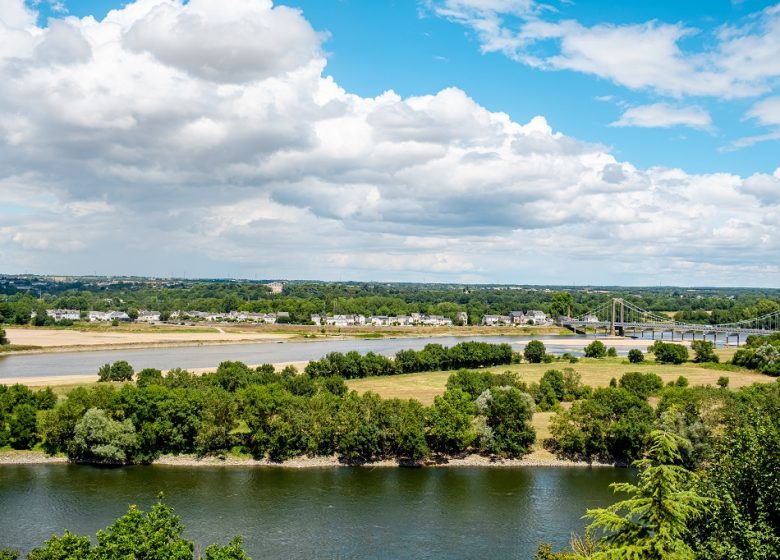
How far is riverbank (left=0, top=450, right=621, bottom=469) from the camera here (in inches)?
1492

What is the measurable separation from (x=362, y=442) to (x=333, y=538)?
36.0ft

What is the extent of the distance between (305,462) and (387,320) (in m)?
132

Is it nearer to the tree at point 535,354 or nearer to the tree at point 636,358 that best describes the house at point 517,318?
the tree at point 636,358

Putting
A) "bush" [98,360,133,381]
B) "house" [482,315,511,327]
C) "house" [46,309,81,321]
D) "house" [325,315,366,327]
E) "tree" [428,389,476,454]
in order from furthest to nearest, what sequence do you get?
"house" [482,315,511,327] → "house" [46,309,81,321] → "house" [325,315,366,327] → "bush" [98,360,133,381] → "tree" [428,389,476,454]

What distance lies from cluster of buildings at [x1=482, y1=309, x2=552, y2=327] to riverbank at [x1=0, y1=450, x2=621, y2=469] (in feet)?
437

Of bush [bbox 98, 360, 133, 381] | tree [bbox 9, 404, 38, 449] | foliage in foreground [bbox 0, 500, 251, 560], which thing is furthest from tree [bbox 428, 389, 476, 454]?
bush [bbox 98, 360, 133, 381]

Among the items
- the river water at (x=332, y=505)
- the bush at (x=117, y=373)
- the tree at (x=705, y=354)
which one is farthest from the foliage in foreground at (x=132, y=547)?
the tree at (x=705, y=354)

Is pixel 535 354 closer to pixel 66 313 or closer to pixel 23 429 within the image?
pixel 23 429

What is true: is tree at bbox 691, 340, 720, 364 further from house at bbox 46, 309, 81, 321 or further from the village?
house at bbox 46, 309, 81, 321

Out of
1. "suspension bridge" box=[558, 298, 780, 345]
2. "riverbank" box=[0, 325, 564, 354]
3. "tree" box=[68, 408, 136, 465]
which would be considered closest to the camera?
"tree" box=[68, 408, 136, 465]

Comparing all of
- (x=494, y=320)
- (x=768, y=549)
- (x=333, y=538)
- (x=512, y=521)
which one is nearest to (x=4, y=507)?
(x=333, y=538)

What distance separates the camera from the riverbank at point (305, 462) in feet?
124

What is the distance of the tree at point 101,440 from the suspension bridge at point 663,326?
10489 cm

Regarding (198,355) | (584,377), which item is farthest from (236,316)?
(584,377)
